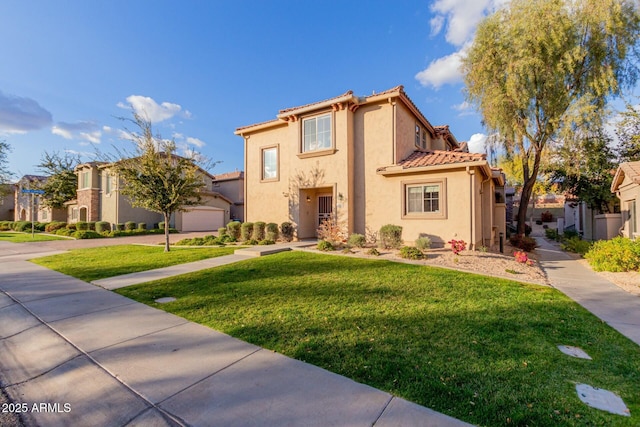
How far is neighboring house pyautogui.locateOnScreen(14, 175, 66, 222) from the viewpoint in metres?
33.5

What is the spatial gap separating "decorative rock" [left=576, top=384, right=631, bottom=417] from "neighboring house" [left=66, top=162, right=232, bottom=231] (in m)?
26.7

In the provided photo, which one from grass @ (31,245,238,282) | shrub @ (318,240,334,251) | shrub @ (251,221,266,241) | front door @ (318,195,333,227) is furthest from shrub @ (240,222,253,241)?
shrub @ (318,240,334,251)

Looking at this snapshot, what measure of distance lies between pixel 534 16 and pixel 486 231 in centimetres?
1004

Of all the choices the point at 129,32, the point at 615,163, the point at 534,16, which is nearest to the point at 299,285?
the point at 129,32

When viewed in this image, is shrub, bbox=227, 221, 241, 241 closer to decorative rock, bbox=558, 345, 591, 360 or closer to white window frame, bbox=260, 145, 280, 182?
white window frame, bbox=260, 145, 280, 182

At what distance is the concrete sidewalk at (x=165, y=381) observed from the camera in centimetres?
248

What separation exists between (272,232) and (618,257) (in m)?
12.7

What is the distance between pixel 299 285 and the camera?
6.51 meters

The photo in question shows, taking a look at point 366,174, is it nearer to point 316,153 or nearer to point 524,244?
point 316,153

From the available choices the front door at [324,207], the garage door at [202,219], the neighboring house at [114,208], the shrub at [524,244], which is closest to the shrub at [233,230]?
Result: the front door at [324,207]

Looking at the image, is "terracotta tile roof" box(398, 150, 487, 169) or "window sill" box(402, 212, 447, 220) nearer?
"terracotta tile roof" box(398, 150, 487, 169)

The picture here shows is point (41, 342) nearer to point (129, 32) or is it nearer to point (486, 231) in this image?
point (129, 32)

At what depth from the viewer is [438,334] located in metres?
3.98

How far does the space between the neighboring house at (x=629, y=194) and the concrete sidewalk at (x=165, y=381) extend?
12992mm
